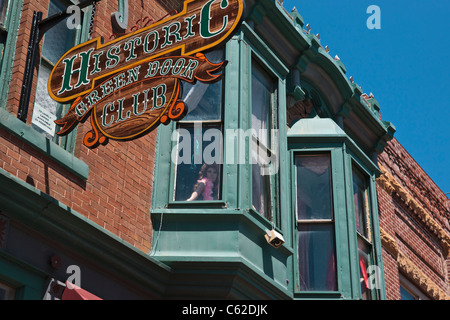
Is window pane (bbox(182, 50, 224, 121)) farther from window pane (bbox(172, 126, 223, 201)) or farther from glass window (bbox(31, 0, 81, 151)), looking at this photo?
glass window (bbox(31, 0, 81, 151))

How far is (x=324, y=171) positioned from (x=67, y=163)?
207 inches

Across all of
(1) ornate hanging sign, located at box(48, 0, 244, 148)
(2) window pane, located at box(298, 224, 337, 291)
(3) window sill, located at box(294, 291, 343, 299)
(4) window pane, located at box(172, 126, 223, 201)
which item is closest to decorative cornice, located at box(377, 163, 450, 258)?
(2) window pane, located at box(298, 224, 337, 291)

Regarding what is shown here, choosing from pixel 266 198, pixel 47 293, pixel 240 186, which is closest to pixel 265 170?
pixel 266 198

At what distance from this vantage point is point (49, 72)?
871cm

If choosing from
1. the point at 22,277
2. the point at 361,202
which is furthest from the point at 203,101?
the point at 361,202

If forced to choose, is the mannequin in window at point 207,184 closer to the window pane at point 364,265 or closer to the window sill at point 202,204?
the window sill at point 202,204

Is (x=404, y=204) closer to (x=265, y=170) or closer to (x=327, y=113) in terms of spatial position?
(x=327, y=113)

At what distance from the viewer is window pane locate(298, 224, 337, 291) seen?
37.6ft

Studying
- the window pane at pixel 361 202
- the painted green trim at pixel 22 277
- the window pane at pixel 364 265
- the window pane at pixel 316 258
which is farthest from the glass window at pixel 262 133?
the painted green trim at pixel 22 277

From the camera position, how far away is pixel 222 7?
7383 millimetres

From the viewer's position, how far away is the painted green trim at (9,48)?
26.4 feet

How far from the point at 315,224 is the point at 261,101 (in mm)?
2325

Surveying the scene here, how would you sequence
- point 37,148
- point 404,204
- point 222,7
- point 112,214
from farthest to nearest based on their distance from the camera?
point 404,204 < point 112,214 < point 37,148 < point 222,7

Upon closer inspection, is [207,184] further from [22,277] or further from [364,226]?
[364,226]
